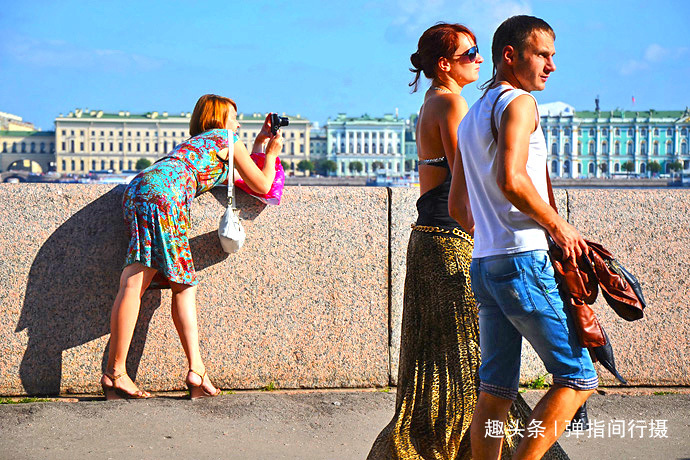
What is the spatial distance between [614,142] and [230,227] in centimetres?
10437

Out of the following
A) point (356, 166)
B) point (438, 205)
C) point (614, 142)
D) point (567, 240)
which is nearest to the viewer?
point (567, 240)

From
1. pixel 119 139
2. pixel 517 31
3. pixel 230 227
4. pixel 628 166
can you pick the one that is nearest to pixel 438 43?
pixel 517 31

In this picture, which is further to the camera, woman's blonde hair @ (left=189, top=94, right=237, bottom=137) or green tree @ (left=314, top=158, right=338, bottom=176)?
green tree @ (left=314, top=158, right=338, bottom=176)

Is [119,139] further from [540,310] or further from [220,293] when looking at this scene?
[540,310]

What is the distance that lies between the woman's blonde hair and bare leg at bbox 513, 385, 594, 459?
63.7 inches

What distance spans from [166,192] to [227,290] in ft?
1.60

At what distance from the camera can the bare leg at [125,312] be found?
269cm

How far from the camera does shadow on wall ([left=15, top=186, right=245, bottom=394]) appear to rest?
2900 millimetres

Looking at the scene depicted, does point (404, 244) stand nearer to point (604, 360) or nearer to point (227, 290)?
point (227, 290)

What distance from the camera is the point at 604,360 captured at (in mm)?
1635

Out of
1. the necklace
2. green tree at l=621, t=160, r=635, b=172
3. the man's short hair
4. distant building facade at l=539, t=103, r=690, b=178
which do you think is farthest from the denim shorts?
distant building facade at l=539, t=103, r=690, b=178

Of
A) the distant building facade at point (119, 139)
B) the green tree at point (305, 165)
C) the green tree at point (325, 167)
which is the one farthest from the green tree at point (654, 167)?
the distant building facade at point (119, 139)

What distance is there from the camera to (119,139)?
102 metres

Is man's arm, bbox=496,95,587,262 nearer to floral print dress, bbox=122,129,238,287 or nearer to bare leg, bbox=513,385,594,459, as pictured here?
bare leg, bbox=513,385,594,459
